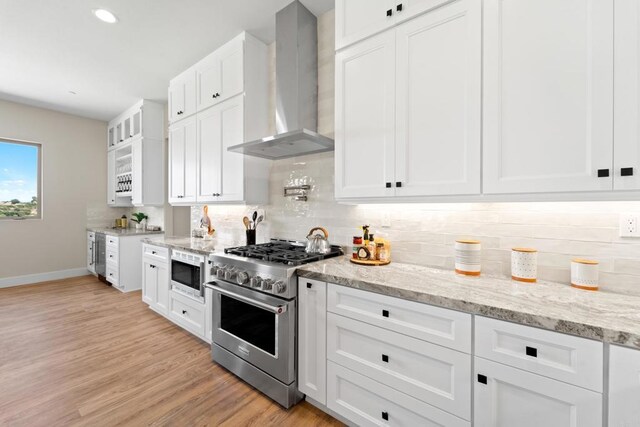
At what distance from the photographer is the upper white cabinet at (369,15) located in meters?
1.63

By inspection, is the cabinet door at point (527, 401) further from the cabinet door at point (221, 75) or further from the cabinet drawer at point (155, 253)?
the cabinet drawer at point (155, 253)

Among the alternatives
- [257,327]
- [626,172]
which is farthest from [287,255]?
[626,172]

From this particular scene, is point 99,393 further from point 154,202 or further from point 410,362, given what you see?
point 154,202

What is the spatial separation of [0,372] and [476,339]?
3413 millimetres

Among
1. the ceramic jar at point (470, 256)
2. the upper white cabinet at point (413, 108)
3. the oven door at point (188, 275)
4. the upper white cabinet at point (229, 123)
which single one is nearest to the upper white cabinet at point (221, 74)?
the upper white cabinet at point (229, 123)

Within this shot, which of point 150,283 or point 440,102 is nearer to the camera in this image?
point 440,102

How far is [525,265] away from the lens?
1.50m

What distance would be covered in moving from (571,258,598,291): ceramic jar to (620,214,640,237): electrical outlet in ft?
0.62

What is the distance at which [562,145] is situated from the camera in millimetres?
1230

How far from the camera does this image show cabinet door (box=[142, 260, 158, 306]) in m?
3.27

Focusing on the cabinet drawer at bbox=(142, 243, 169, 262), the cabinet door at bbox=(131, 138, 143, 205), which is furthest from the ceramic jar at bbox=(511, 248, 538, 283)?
the cabinet door at bbox=(131, 138, 143, 205)

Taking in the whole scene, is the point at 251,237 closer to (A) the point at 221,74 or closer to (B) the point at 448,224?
(A) the point at 221,74

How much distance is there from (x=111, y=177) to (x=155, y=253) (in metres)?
3.16

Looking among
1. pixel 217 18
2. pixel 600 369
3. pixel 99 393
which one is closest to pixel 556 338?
pixel 600 369
